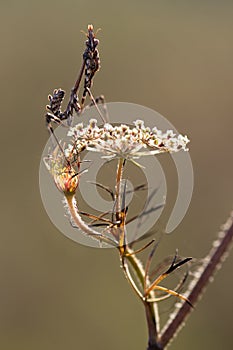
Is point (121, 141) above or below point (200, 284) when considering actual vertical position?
above

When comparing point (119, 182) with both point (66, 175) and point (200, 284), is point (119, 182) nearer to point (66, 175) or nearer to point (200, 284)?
point (66, 175)

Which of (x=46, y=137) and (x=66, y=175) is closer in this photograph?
(x=66, y=175)

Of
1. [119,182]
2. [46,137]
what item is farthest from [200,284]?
[46,137]

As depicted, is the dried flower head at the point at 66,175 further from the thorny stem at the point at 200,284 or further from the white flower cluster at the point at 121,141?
the thorny stem at the point at 200,284

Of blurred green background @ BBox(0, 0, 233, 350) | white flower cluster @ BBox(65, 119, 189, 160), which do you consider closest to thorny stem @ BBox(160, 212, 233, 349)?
white flower cluster @ BBox(65, 119, 189, 160)

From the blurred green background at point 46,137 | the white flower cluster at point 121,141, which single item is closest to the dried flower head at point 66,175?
the white flower cluster at point 121,141

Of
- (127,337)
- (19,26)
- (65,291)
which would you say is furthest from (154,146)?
(19,26)

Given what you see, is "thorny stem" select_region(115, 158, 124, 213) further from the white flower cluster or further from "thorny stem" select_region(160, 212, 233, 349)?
"thorny stem" select_region(160, 212, 233, 349)
